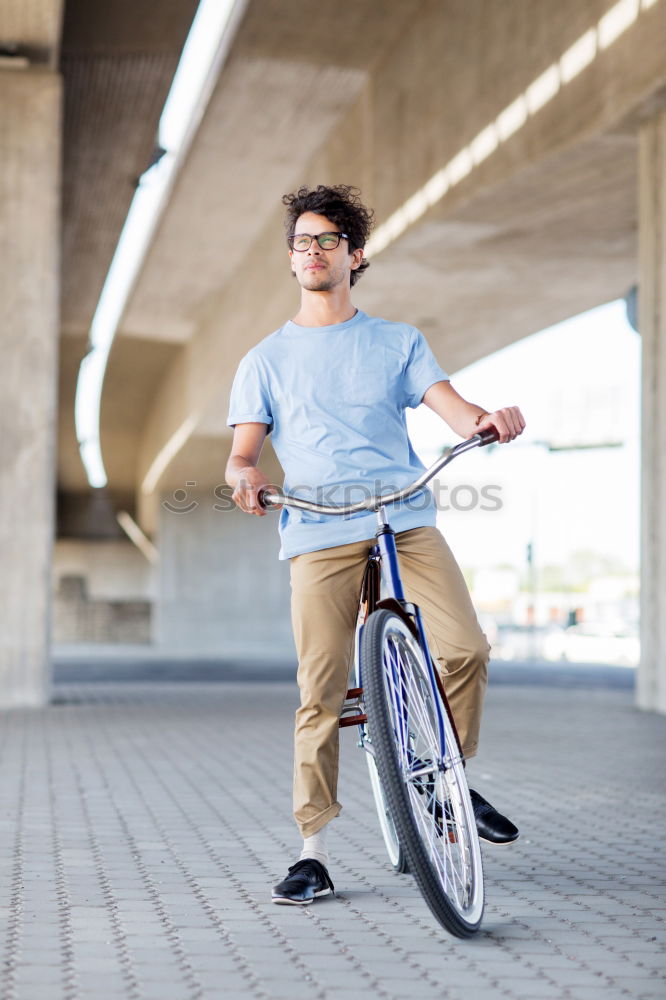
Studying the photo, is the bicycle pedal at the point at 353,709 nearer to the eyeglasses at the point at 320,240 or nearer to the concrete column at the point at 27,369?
the eyeglasses at the point at 320,240

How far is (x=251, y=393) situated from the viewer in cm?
371

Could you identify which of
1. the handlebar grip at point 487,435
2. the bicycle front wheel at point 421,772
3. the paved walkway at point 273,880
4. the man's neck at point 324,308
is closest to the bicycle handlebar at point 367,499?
the handlebar grip at point 487,435

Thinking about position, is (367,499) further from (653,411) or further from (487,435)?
(653,411)

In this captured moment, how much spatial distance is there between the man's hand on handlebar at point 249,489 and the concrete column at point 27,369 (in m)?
7.89

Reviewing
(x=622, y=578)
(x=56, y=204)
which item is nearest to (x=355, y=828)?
(x=56, y=204)

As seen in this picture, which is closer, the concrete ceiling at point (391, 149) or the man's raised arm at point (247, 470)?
the man's raised arm at point (247, 470)

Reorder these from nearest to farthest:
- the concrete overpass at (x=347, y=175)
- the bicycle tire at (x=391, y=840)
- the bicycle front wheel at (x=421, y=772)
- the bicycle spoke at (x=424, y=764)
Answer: the bicycle front wheel at (x=421, y=772), the bicycle spoke at (x=424, y=764), the bicycle tire at (x=391, y=840), the concrete overpass at (x=347, y=175)

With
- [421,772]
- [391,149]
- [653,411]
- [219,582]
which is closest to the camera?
[421,772]

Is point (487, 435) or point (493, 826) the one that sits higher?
point (487, 435)

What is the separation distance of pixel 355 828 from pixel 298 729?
1.44 m

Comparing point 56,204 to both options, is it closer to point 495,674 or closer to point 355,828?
point 355,828

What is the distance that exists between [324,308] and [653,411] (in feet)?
23.7

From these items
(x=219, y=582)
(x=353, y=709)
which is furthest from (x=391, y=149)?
(x=219, y=582)

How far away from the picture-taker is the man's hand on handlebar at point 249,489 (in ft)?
10.8
